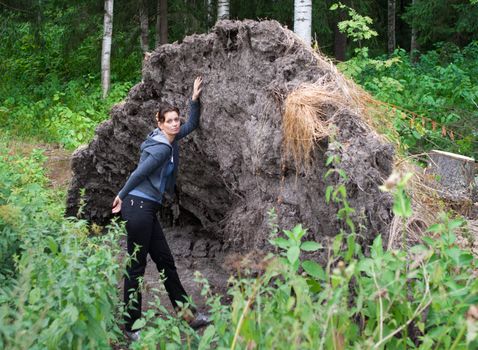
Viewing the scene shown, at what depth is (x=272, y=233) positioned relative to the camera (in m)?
4.27

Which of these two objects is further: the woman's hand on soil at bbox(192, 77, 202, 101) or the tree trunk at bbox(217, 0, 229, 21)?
the tree trunk at bbox(217, 0, 229, 21)

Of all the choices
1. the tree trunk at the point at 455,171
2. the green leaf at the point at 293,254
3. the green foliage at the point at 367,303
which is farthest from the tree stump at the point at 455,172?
the green leaf at the point at 293,254

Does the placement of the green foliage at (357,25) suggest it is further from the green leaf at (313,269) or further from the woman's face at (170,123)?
the green leaf at (313,269)

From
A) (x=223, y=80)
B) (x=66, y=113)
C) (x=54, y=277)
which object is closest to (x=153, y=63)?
(x=223, y=80)

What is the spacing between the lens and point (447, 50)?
16.9 metres

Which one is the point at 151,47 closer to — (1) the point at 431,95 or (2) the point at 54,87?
(2) the point at 54,87

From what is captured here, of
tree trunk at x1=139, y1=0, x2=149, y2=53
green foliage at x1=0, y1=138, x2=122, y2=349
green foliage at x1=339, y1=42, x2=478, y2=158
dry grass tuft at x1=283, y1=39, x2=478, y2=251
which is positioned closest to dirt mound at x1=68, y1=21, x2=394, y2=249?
dry grass tuft at x1=283, y1=39, x2=478, y2=251

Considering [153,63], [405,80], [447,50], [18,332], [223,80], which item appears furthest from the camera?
[447,50]

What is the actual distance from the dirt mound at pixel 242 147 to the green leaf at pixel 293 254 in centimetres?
94

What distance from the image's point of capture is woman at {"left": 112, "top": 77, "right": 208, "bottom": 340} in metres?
5.73

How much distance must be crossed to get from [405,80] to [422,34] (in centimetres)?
642

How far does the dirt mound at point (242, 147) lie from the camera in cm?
489

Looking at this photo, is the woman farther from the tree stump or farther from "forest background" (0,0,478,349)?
the tree stump

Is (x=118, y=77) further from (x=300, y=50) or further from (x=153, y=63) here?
(x=300, y=50)
